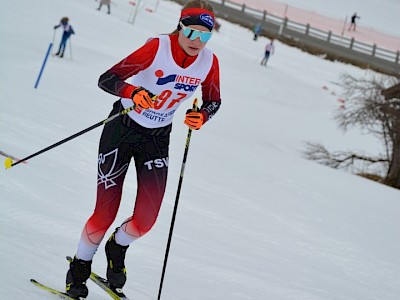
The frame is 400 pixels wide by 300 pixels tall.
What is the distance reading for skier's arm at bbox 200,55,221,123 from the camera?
4.14m

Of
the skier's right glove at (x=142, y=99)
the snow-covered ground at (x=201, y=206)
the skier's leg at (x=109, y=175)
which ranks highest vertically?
the skier's right glove at (x=142, y=99)

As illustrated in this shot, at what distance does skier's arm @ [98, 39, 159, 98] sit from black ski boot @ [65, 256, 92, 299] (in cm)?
103

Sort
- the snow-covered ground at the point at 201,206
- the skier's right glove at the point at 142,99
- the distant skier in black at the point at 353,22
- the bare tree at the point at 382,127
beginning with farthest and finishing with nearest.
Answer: the distant skier in black at the point at 353,22 < the bare tree at the point at 382,127 < the snow-covered ground at the point at 201,206 < the skier's right glove at the point at 142,99

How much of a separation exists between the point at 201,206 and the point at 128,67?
17.6 ft

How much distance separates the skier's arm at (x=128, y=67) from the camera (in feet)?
12.4

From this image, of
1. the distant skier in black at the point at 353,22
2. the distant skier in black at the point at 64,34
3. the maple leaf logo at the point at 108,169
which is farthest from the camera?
the distant skier in black at the point at 353,22

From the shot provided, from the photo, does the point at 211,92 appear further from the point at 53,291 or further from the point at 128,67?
the point at 53,291

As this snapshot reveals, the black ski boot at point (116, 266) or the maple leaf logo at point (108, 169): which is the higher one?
the maple leaf logo at point (108, 169)

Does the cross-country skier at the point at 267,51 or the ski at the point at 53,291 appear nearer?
the ski at the point at 53,291

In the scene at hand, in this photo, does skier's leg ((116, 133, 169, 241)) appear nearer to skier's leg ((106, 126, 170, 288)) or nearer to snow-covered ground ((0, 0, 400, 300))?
skier's leg ((106, 126, 170, 288))

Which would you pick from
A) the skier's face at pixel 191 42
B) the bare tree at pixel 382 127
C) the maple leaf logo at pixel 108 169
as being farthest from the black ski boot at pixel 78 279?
the bare tree at pixel 382 127

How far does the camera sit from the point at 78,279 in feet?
13.0

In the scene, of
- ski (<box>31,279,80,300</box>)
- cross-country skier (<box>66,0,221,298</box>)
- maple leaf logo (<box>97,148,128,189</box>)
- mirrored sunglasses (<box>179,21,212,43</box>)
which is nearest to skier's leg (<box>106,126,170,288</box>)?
cross-country skier (<box>66,0,221,298</box>)

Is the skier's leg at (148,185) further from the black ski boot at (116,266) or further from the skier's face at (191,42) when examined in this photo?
the skier's face at (191,42)
